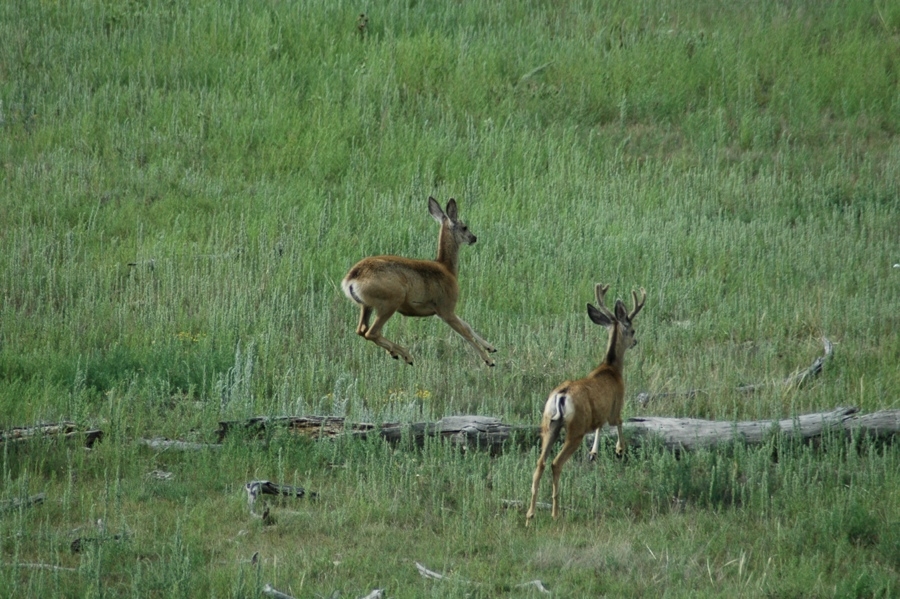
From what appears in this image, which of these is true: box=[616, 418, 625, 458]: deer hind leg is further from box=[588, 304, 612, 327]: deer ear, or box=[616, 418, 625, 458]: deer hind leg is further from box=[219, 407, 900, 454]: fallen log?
box=[588, 304, 612, 327]: deer ear

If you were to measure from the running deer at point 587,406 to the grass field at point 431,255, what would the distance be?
1.05 ft

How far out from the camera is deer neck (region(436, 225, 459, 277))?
1048 centimetres

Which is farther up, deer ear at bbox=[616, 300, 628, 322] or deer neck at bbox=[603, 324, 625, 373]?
deer ear at bbox=[616, 300, 628, 322]

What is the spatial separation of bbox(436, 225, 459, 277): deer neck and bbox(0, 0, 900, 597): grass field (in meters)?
1.00

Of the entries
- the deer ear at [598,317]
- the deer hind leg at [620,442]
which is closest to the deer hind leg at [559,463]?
the deer hind leg at [620,442]

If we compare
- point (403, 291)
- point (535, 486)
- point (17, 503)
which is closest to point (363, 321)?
point (403, 291)

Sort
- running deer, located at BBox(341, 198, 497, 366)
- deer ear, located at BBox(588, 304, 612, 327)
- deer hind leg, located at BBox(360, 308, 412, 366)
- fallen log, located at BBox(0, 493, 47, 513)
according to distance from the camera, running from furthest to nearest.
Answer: deer hind leg, located at BBox(360, 308, 412, 366)
running deer, located at BBox(341, 198, 497, 366)
deer ear, located at BBox(588, 304, 612, 327)
fallen log, located at BBox(0, 493, 47, 513)

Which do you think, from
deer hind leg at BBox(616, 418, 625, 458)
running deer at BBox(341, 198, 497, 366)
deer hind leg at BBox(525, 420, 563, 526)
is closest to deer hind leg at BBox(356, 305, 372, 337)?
Result: running deer at BBox(341, 198, 497, 366)

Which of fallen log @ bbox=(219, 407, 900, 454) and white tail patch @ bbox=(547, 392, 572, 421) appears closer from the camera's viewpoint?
white tail patch @ bbox=(547, 392, 572, 421)

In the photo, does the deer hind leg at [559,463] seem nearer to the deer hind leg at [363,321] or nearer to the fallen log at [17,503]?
the deer hind leg at [363,321]

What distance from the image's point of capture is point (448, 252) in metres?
10.5

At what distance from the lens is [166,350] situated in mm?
10977

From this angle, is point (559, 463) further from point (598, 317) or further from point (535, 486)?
point (598, 317)

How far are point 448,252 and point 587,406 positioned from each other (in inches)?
123
